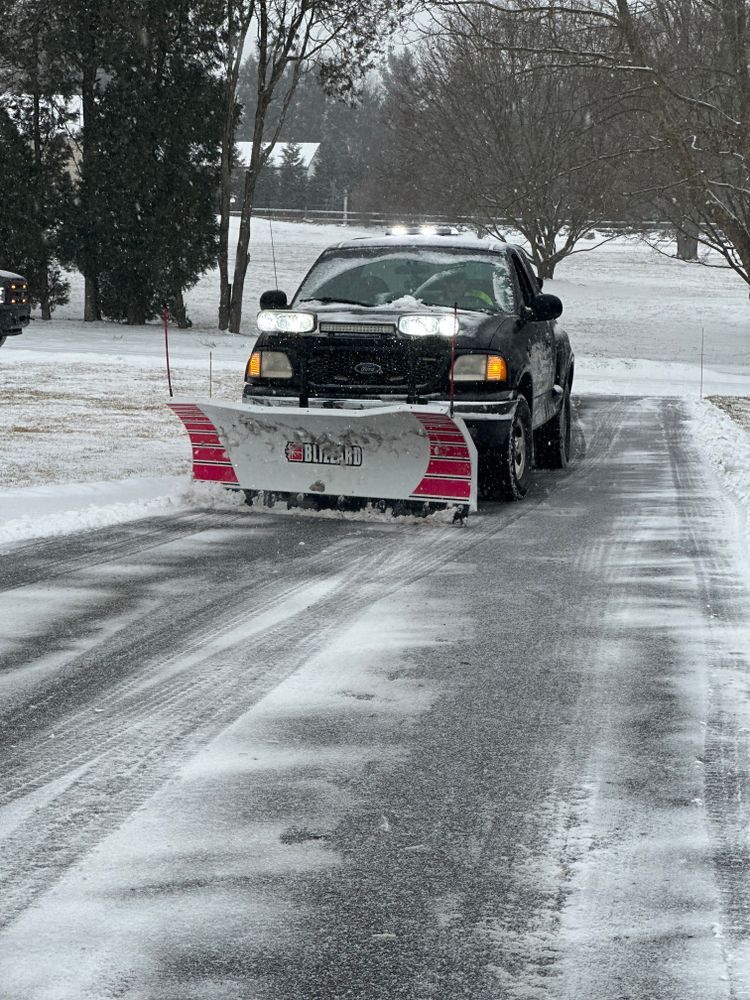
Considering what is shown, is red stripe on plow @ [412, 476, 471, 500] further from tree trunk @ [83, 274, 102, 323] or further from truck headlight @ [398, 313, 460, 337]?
tree trunk @ [83, 274, 102, 323]

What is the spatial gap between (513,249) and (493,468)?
7.01ft

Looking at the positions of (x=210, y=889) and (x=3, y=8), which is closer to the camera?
(x=210, y=889)

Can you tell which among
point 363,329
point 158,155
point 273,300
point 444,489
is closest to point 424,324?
point 363,329

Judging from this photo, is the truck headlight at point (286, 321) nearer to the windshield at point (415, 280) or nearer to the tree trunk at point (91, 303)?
the windshield at point (415, 280)

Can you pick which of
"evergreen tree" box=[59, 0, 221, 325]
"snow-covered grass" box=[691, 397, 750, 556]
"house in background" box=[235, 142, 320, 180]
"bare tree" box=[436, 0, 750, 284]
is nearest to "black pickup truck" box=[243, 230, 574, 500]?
"snow-covered grass" box=[691, 397, 750, 556]

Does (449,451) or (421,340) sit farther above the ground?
(421,340)

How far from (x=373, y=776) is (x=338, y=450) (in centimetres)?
443

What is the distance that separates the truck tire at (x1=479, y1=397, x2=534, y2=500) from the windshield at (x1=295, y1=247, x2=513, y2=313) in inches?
31.5

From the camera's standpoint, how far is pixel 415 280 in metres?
9.20

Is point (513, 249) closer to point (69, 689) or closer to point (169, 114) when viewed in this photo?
point (69, 689)

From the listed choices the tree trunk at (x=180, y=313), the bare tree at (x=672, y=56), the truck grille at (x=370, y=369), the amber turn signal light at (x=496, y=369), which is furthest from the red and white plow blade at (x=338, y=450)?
the tree trunk at (x=180, y=313)

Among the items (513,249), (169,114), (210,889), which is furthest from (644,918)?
(169,114)

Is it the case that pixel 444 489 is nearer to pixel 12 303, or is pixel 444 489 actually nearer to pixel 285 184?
pixel 12 303

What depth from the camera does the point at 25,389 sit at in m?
16.3
